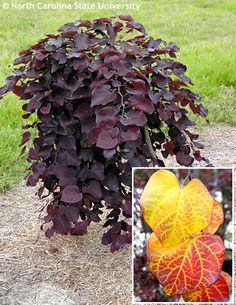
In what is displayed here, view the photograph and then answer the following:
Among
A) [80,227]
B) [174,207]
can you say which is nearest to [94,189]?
[80,227]

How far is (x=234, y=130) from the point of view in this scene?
16.6ft

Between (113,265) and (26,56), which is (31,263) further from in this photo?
(26,56)

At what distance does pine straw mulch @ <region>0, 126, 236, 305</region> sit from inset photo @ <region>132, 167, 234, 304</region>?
77 cm

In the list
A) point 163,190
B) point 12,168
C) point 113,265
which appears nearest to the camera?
point 163,190

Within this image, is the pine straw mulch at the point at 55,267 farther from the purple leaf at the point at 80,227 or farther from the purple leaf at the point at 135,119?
the purple leaf at the point at 135,119

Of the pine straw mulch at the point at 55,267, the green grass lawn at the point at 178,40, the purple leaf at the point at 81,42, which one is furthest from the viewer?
the green grass lawn at the point at 178,40

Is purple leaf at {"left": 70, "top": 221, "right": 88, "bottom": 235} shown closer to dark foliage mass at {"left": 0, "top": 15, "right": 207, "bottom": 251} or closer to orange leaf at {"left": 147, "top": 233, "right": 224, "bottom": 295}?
dark foliage mass at {"left": 0, "top": 15, "right": 207, "bottom": 251}

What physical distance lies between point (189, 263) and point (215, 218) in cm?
17

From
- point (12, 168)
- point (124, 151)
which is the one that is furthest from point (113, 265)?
point (12, 168)

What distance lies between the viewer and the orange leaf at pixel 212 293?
2117 millimetres

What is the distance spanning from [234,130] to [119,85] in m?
2.73

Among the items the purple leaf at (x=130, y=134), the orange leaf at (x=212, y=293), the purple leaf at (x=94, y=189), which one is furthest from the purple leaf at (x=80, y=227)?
the orange leaf at (x=212, y=293)

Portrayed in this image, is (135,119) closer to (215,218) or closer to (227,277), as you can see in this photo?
(215,218)

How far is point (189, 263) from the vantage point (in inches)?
81.9
